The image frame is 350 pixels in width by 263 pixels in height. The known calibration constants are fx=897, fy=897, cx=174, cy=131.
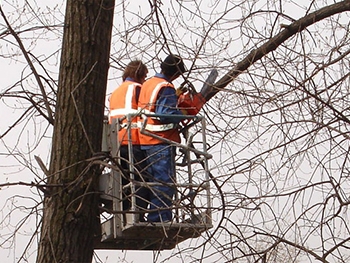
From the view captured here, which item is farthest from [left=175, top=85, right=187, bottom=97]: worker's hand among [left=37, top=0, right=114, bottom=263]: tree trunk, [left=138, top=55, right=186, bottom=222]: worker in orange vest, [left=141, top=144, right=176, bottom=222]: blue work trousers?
[left=37, top=0, right=114, bottom=263]: tree trunk

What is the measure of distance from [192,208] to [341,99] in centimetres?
142

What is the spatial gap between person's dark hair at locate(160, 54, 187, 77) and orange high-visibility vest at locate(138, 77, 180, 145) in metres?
0.12

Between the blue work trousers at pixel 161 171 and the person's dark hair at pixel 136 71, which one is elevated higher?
the person's dark hair at pixel 136 71

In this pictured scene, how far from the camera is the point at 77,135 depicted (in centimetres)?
682

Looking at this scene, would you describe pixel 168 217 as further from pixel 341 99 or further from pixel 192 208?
pixel 341 99

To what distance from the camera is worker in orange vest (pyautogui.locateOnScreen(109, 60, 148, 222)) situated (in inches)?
285

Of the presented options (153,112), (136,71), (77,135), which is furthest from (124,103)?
Answer: (77,135)

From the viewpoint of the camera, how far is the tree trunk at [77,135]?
6.57 m

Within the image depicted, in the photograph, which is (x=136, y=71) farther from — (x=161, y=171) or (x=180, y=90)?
(x=161, y=171)

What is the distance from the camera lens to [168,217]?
23.6 feet

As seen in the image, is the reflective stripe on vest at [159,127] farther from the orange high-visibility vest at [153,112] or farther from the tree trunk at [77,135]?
the tree trunk at [77,135]

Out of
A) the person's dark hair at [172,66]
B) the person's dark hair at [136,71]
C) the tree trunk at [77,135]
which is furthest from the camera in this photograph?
the person's dark hair at [136,71]

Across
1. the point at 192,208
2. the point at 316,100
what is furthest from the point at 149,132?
the point at 316,100

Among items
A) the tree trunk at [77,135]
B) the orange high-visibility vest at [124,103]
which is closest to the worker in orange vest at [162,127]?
the orange high-visibility vest at [124,103]
